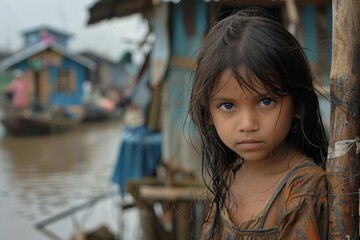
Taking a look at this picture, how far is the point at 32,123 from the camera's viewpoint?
63.8 feet

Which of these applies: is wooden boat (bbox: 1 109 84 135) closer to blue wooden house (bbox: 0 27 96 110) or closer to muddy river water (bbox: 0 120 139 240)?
muddy river water (bbox: 0 120 139 240)

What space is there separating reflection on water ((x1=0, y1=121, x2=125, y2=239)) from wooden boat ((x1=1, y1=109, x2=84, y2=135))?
0.47 meters

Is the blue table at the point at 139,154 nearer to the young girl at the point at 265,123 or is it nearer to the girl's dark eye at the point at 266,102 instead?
the young girl at the point at 265,123

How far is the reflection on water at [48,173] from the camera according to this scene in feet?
28.0

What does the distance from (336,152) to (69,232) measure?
658 cm

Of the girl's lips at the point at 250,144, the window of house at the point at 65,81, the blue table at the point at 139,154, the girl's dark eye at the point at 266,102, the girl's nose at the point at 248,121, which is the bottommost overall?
the blue table at the point at 139,154

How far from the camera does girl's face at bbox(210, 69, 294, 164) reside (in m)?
1.22

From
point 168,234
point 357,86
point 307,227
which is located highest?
point 357,86

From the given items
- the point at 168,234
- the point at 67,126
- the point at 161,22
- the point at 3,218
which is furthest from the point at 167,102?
the point at 67,126

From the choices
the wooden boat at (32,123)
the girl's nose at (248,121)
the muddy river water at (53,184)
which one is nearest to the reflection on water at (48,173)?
the muddy river water at (53,184)

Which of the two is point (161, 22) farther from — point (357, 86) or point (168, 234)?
point (357, 86)

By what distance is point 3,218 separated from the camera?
8.10 m

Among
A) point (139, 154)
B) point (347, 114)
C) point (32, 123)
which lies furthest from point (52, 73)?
point (347, 114)

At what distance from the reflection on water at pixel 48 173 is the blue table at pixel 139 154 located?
8.43ft
